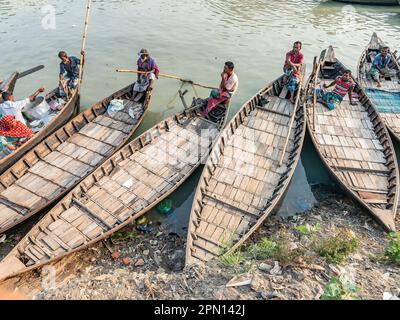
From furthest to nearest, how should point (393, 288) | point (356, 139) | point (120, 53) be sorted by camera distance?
point (120, 53)
point (356, 139)
point (393, 288)

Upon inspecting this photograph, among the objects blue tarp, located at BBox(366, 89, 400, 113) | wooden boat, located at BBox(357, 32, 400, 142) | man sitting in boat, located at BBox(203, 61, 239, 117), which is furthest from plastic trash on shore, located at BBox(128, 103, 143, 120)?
blue tarp, located at BBox(366, 89, 400, 113)

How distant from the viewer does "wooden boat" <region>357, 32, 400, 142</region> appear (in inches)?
459

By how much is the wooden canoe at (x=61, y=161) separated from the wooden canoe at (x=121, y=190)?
0.59m

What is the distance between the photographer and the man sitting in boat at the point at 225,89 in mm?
11320

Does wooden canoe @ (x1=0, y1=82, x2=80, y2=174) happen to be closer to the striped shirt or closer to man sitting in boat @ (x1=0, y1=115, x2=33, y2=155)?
man sitting in boat @ (x1=0, y1=115, x2=33, y2=155)

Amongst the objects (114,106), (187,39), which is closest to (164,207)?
(114,106)

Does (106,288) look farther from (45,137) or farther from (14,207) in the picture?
(45,137)

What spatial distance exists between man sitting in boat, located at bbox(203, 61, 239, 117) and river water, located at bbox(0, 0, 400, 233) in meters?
2.59

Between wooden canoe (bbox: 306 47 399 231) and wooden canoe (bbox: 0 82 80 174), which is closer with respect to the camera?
wooden canoe (bbox: 306 47 399 231)

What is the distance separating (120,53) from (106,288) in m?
15.7

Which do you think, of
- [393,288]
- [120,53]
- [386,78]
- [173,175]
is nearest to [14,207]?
[173,175]

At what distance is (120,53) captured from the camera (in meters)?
18.7

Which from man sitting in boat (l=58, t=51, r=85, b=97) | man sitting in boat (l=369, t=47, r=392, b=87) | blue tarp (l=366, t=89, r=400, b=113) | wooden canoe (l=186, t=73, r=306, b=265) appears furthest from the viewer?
man sitting in boat (l=369, t=47, r=392, b=87)

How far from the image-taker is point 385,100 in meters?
12.9
